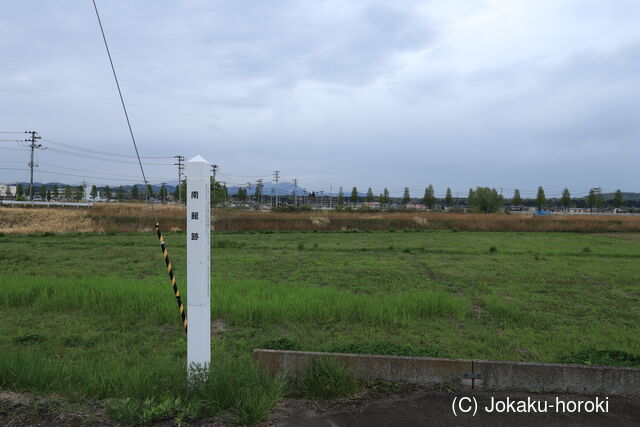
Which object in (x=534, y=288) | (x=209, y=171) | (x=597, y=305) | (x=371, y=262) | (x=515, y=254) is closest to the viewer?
(x=209, y=171)

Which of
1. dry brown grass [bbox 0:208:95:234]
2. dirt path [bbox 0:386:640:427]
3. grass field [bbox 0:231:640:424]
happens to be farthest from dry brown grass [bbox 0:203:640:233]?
dirt path [bbox 0:386:640:427]

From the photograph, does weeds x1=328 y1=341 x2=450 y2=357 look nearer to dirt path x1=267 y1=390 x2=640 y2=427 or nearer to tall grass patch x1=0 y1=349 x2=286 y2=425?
dirt path x1=267 y1=390 x2=640 y2=427

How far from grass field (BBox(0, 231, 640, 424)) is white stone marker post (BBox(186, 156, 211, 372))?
0.95ft

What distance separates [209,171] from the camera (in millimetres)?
3688

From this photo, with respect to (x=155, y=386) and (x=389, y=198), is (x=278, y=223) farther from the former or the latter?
(x=389, y=198)

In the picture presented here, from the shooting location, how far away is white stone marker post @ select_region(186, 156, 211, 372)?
356cm

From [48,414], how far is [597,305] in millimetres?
8331

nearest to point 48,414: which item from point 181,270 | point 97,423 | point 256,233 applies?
point 97,423

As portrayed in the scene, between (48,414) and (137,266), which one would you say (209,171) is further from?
(137,266)

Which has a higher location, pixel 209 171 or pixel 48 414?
pixel 209 171

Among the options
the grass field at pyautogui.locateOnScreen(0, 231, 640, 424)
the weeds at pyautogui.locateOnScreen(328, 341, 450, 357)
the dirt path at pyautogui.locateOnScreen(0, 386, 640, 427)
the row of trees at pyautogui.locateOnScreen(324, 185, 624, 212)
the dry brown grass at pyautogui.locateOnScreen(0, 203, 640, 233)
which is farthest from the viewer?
the row of trees at pyautogui.locateOnScreen(324, 185, 624, 212)

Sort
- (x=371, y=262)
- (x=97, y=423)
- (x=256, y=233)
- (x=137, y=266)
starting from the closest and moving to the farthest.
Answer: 1. (x=97, y=423)
2. (x=137, y=266)
3. (x=371, y=262)
4. (x=256, y=233)

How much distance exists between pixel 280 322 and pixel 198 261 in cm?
285

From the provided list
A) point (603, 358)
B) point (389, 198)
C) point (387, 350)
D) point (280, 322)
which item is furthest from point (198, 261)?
point (389, 198)
